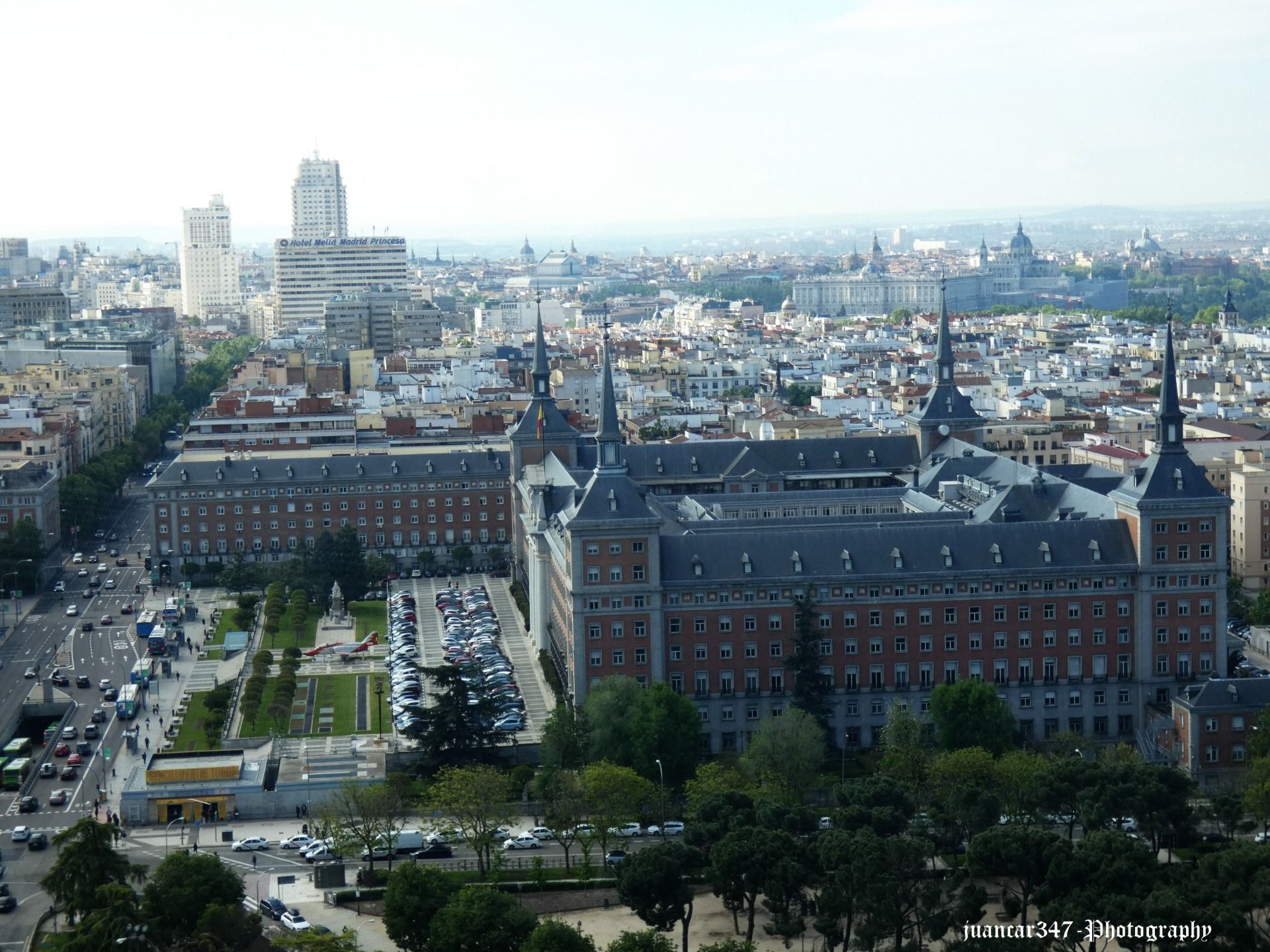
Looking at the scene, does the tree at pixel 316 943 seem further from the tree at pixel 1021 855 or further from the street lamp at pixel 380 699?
the street lamp at pixel 380 699

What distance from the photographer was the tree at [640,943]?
4912cm

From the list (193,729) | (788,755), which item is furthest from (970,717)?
(193,729)

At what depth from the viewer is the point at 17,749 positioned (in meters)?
74.2

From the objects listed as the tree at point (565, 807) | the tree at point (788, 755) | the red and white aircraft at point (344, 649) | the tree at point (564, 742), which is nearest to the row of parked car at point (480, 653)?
the tree at point (564, 742)

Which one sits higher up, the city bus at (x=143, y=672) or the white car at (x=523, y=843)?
the city bus at (x=143, y=672)

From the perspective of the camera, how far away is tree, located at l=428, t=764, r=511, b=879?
61.1 m

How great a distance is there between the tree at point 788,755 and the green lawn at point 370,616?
30.2m

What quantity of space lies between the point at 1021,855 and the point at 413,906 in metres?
15.3

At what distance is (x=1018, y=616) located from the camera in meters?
73.9

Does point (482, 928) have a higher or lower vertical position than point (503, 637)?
higher

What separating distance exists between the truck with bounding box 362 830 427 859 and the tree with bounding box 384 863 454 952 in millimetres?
8235

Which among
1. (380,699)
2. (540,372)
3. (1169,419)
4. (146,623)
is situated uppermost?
(540,372)

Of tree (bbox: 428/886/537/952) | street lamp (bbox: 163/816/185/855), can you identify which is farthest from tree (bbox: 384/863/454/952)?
street lamp (bbox: 163/816/185/855)

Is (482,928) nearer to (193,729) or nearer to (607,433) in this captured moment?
(607,433)
